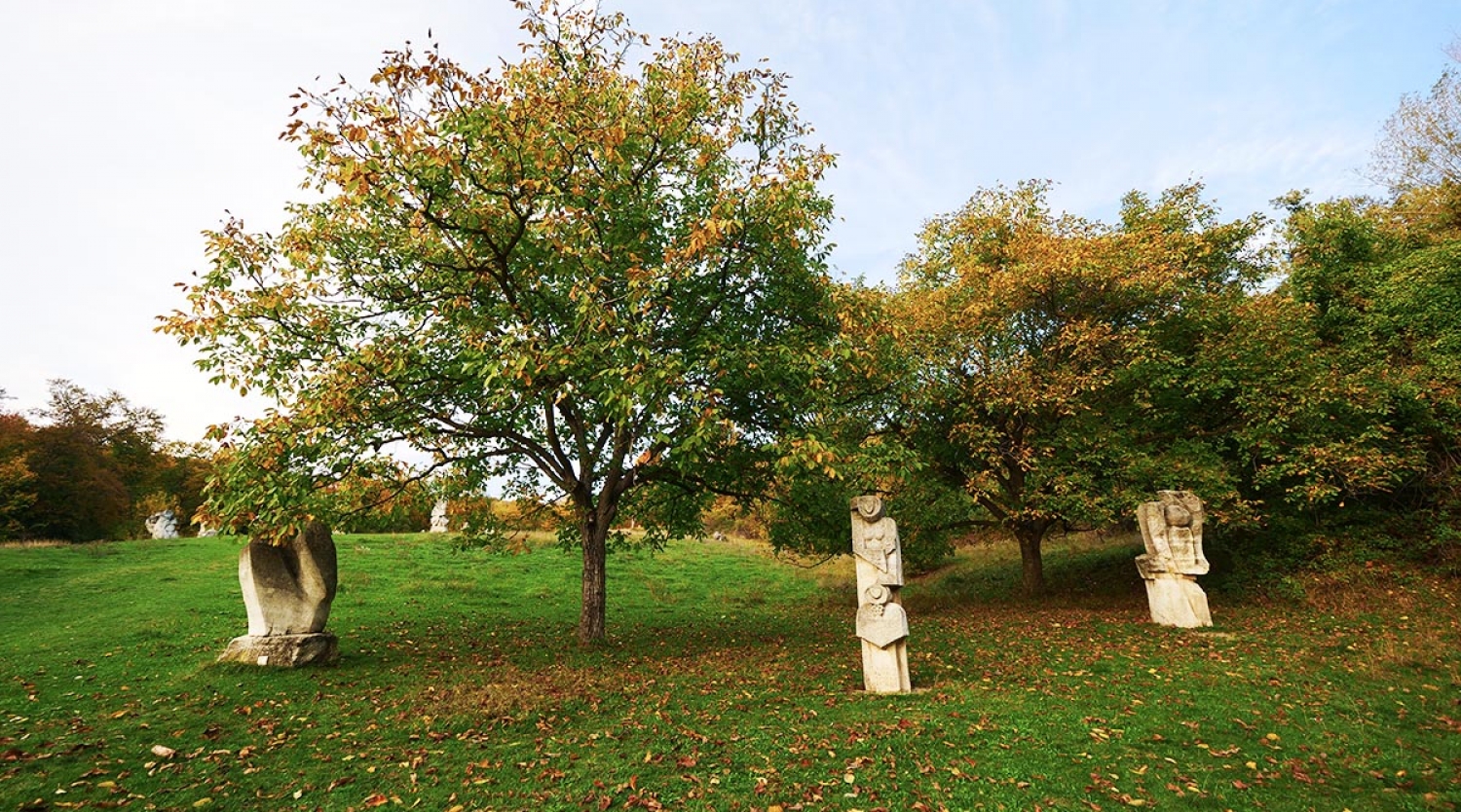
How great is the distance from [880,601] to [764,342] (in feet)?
16.9

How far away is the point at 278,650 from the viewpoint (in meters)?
10.5

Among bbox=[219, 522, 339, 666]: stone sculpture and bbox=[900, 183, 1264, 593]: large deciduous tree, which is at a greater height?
bbox=[900, 183, 1264, 593]: large deciduous tree

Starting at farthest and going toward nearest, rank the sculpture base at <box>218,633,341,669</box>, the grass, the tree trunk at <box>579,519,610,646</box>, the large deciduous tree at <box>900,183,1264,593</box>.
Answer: the large deciduous tree at <box>900,183,1264,593</box> < the tree trunk at <box>579,519,610,646</box> < the sculpture base at <box>218,633,341,669</box> < the grass

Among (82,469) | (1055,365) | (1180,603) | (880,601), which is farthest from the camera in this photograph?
(82,469)

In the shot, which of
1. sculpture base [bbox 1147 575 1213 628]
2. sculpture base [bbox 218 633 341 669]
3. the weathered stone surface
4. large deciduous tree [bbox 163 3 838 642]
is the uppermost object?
large deciduous tree [bbox 163 3 838 642]

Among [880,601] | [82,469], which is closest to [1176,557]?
[880,601]

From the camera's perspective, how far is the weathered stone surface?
10.9 metres

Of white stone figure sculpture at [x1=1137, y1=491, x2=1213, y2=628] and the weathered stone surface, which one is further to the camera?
white stone figure sculpture at [x1=1137, y1=491, x2=1213, y2=628]

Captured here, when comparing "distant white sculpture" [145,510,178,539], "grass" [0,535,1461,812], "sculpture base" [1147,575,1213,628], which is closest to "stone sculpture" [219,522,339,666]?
"grass" [0,535,1461,812]

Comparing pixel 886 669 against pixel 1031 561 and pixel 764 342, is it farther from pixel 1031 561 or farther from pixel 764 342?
pixel 1031 561

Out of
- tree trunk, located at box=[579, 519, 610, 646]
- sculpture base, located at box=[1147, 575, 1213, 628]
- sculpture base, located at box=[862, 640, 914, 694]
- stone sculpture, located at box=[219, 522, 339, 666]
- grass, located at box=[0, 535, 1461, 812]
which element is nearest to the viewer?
grass, located at box=[0, 535, 1461, 812]

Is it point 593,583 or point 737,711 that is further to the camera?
point 593,583

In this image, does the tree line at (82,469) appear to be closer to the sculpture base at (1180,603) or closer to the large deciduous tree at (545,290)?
the large deciduous tree at (545,290)

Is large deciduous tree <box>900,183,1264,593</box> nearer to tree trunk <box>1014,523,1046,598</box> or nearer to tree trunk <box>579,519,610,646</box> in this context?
tree trunk <box>1014,523,1046,598</box>
